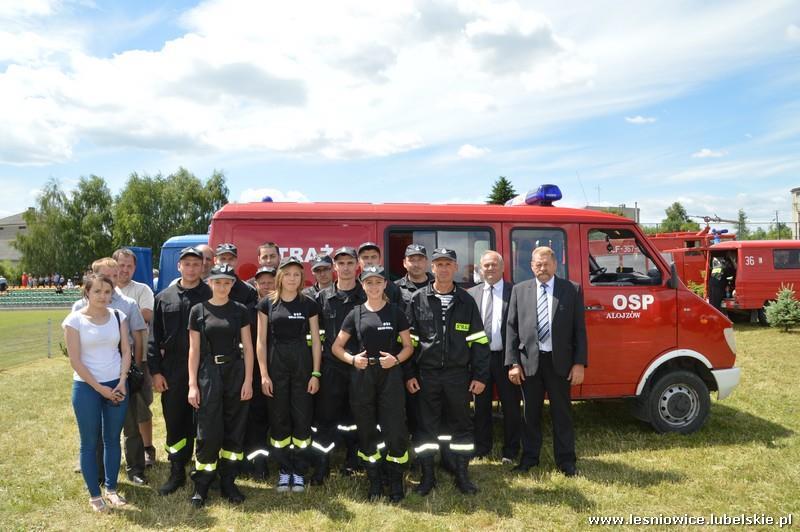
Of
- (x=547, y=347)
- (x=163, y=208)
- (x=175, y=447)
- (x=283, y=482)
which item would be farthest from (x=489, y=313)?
(x=163, y=208)

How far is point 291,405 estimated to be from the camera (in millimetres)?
4254

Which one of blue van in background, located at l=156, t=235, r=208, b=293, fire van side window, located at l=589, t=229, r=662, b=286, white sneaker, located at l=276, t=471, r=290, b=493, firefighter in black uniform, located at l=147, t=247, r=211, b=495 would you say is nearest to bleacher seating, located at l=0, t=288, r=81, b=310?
blue van in background, located at l=156, t=235, r=208, b=293

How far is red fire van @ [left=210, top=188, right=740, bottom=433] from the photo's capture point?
16.4 feet

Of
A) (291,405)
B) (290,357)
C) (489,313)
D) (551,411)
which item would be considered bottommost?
(551,411)

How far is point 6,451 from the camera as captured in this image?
5.38m

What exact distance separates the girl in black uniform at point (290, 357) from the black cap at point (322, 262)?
394 millimetres

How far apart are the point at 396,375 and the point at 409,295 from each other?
2.36 feet

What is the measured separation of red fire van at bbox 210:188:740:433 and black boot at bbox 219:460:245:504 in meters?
1.69

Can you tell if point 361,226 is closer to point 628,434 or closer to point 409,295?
point 409,295

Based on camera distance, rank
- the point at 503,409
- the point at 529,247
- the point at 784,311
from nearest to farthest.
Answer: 1. the point at 503,409
2. the point at 529,247
3. the point at 784,311

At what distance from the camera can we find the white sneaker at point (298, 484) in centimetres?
427

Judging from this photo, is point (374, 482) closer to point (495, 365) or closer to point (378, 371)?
point (378, 371)

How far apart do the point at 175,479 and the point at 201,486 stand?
390 millimetres

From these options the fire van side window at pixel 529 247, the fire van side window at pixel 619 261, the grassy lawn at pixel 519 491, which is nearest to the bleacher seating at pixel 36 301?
the grassy lawn at pixel 519 491
